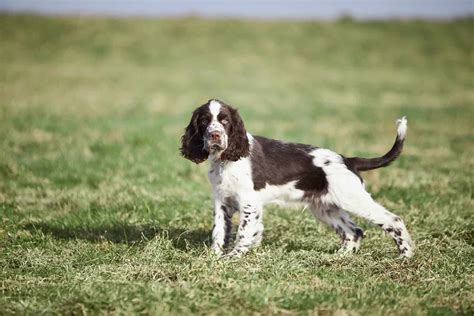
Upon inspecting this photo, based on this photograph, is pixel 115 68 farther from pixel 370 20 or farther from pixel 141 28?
pixel 370 20

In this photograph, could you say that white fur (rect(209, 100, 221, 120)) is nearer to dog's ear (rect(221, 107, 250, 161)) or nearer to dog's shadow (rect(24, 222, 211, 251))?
dog's ear (rect(221, 107, 250, 161))

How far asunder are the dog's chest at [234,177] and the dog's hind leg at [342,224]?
87cm

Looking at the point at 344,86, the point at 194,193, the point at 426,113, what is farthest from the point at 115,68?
the point at 194,193

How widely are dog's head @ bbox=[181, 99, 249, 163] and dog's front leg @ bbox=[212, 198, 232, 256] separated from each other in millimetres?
583

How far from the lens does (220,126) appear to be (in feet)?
22.1

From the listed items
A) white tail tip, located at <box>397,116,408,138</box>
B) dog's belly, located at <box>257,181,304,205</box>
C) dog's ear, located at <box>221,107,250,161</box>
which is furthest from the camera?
white tail tip, located at <box>397,116,408,138</box>

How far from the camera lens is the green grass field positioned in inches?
211

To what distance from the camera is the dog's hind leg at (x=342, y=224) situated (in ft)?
23.6

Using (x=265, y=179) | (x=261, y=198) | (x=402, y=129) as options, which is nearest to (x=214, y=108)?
(x=265, y=179)

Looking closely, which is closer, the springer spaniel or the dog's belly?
the springer spaniel

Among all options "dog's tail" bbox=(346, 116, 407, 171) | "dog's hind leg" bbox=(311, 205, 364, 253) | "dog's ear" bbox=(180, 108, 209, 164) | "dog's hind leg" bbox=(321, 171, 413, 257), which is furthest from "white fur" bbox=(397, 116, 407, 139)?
"dog's ear" bbox=(180, 108, 209, 164)

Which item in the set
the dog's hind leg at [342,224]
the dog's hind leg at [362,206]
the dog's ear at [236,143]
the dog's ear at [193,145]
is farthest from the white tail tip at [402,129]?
the dog's ear at [193,145]

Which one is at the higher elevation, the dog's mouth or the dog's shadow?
the dog's mouth

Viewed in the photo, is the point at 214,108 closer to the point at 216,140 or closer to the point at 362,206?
the point at 216,140
